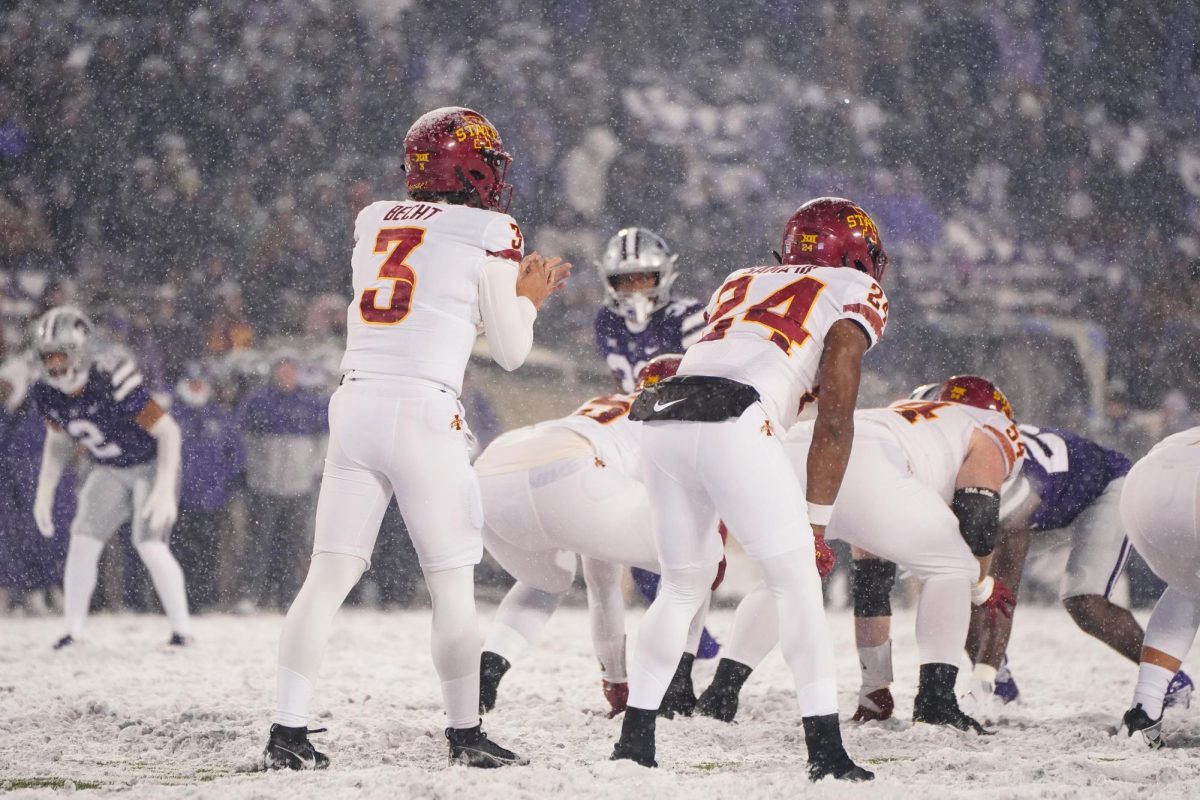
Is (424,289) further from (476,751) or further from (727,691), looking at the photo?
(727,691)

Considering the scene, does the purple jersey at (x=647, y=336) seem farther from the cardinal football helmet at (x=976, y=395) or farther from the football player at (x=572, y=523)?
the cardinal football helmet at (x=976, y=395)

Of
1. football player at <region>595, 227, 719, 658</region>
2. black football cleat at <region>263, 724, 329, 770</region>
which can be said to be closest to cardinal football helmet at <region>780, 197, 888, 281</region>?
football player at <region>595, 227, 719, 658</region>

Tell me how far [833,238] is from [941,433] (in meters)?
0.94

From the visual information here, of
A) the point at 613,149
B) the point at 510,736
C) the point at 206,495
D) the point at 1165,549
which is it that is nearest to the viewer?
the point at 1165,549

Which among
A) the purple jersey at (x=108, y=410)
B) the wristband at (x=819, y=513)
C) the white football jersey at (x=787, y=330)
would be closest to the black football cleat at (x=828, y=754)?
the wristband at (x=819, y=513)

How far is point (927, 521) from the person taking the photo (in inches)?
141

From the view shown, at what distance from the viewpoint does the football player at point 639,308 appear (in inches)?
180

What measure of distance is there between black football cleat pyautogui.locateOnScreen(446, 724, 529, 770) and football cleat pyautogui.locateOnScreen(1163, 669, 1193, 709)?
219 cm

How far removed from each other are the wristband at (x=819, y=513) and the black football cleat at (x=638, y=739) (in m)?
0.57

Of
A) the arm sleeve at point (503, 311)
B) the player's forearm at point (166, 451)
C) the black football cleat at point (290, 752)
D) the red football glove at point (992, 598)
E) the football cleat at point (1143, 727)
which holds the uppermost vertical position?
the arm sleeve at point (503, 311)

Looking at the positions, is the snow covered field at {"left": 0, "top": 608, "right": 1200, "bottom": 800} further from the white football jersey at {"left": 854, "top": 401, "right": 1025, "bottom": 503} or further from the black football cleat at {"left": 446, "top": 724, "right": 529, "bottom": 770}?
the white football jersey at {"left": 854, "top": 401, "right": 1025, "bottom": 503}

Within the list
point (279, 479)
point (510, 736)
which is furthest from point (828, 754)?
point (279, 479)

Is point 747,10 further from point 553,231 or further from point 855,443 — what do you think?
point 855,443

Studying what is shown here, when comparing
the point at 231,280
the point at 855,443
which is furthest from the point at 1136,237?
the point at 855,443
